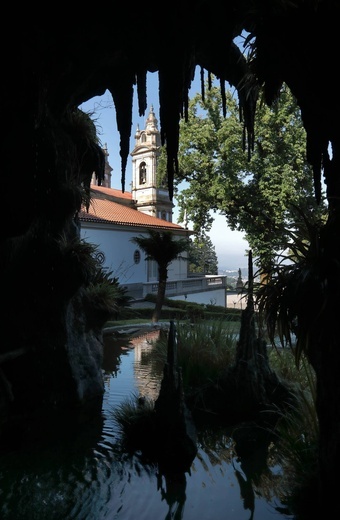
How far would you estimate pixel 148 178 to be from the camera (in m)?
48.0

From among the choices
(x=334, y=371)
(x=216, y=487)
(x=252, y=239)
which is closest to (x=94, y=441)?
(x=216, y=487)

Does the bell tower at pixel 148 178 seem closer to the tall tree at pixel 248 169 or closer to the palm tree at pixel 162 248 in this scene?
the tall tree at pixel 248 169

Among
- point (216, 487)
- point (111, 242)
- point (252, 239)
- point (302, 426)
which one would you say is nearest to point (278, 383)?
point (302, 426)

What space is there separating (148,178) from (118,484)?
4501cm

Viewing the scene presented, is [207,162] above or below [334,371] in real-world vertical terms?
above

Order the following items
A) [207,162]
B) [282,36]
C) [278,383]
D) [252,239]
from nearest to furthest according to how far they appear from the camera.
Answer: [282,36]
[278,383]
[252,239]
[207,162]

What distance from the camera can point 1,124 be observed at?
20.1 ft

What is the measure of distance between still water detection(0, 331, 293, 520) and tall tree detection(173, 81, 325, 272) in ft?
63.4

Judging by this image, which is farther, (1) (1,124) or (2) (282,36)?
(1) (1,124)

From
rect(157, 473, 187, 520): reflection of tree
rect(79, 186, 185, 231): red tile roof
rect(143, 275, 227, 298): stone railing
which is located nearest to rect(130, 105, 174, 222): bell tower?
rect(79, 186, 185, 231): red tile roof

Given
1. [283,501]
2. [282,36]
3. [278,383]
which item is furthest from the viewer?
[278,383]

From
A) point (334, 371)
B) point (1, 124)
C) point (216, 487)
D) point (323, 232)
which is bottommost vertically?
point (216, 487)

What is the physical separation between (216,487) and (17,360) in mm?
4446

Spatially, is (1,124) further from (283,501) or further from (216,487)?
(283,501)
